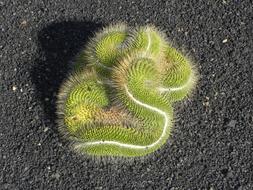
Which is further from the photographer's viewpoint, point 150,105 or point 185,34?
point 185,34

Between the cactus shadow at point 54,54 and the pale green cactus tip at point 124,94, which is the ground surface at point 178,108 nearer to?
the cactus shadow at point 54,54

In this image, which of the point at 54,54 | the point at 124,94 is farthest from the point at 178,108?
the point at 54,54

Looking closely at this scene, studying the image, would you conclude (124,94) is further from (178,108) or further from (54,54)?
(54,54)

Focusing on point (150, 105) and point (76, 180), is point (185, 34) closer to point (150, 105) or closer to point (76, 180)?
point (150, 105)

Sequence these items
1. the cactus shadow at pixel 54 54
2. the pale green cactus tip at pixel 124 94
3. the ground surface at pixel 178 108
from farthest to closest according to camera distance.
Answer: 1. the cactus shadow at pixel 54 54
2. the ground surface at pixel 178 108
3. the pale green cactus tip at pixel 124 94

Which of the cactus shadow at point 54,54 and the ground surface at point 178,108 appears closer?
the ground surface at point 178,108

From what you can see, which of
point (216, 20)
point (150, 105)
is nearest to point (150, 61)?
point (150, 105)

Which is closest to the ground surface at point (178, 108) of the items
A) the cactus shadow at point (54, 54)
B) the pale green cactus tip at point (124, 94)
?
the cactus shadow at point (54, 54)
